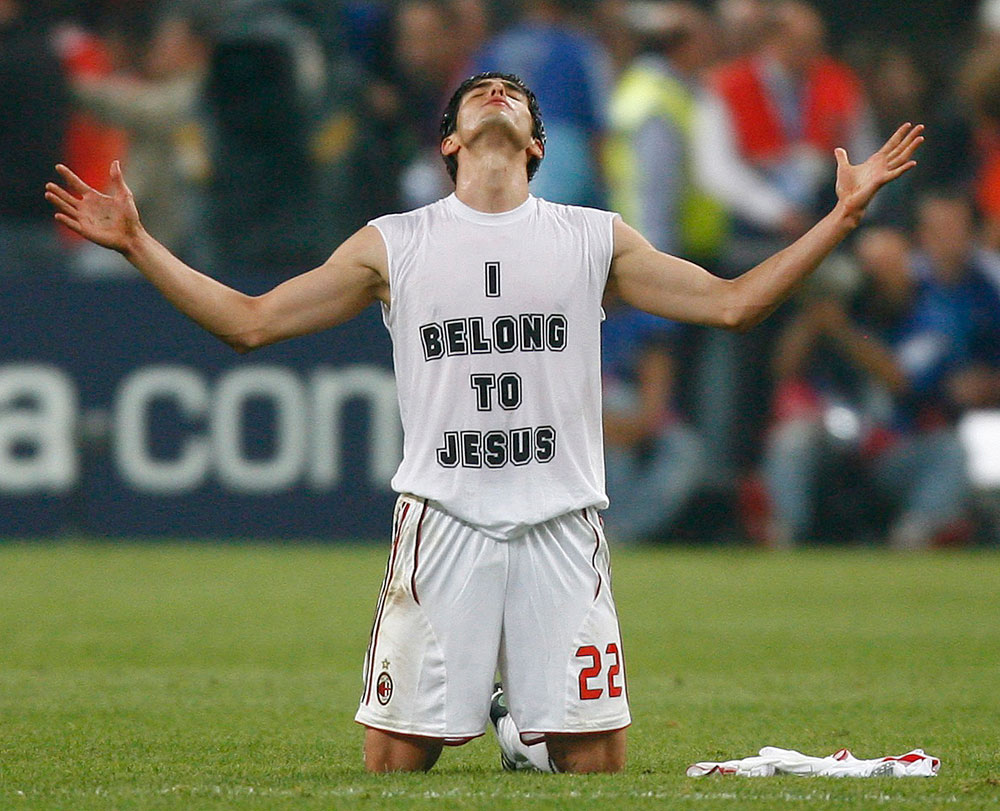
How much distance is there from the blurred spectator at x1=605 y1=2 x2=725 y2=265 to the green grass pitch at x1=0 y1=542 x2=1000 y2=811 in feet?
7.10

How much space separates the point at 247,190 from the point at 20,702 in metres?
7.15

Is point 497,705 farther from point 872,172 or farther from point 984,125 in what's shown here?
point 984,125

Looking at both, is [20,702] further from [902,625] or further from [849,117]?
[849,117]

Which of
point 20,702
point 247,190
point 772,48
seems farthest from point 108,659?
point 772,48

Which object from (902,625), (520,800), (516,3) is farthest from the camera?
(516,3)

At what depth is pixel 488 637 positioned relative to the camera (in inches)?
214

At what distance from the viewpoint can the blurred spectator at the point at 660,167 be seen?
44.6 ft

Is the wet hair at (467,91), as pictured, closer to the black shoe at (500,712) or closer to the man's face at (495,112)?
the man's face at (495,112)

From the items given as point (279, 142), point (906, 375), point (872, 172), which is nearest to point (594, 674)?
point (872, 172)

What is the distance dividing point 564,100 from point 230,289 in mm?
8319

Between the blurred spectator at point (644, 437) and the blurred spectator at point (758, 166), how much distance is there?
26 centimetres

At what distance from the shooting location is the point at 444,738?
5402 mm

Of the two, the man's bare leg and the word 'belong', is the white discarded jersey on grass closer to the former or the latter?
the word 'belong'

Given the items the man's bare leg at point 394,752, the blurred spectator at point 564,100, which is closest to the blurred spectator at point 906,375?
the blurred spectator at point 564,100
